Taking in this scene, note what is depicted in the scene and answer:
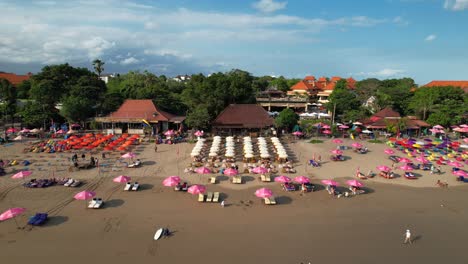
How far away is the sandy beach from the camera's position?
12.5m

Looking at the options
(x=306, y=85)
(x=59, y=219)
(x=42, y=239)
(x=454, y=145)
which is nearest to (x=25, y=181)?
(x=59, y=219)

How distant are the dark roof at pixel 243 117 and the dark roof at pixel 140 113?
573 cm

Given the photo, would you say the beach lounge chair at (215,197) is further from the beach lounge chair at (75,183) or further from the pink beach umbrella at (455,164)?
the pink beach umbrella at (455,164)

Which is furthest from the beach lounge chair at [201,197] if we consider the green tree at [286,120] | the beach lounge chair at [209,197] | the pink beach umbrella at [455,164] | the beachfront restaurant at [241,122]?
the pink beach umbrella at [455,164]

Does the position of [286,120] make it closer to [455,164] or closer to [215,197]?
[455,164]

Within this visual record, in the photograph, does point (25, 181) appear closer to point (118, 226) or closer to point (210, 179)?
point (118, 226)

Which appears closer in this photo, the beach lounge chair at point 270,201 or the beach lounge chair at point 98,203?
the beach lounge chair at point 98,203

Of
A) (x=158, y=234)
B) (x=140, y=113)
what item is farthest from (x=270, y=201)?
(x=140, y=113)

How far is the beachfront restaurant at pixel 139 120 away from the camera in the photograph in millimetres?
37375

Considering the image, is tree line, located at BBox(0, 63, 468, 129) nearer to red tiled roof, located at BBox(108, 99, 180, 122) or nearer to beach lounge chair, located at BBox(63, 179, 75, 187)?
red tiled roof, located at BBox(108, 99, 180, 122)

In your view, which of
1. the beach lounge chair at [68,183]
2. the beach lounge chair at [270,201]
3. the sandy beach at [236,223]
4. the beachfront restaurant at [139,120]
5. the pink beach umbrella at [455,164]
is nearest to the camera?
the sandy beach at [236,223]

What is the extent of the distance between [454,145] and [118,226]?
35.6 m

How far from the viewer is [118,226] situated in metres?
14.5

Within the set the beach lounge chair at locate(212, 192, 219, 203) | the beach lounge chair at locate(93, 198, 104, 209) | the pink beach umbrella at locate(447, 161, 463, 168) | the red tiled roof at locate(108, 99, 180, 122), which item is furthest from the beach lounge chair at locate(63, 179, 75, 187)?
the pink beach umbrella at locate(447, 161, 463, 168)
